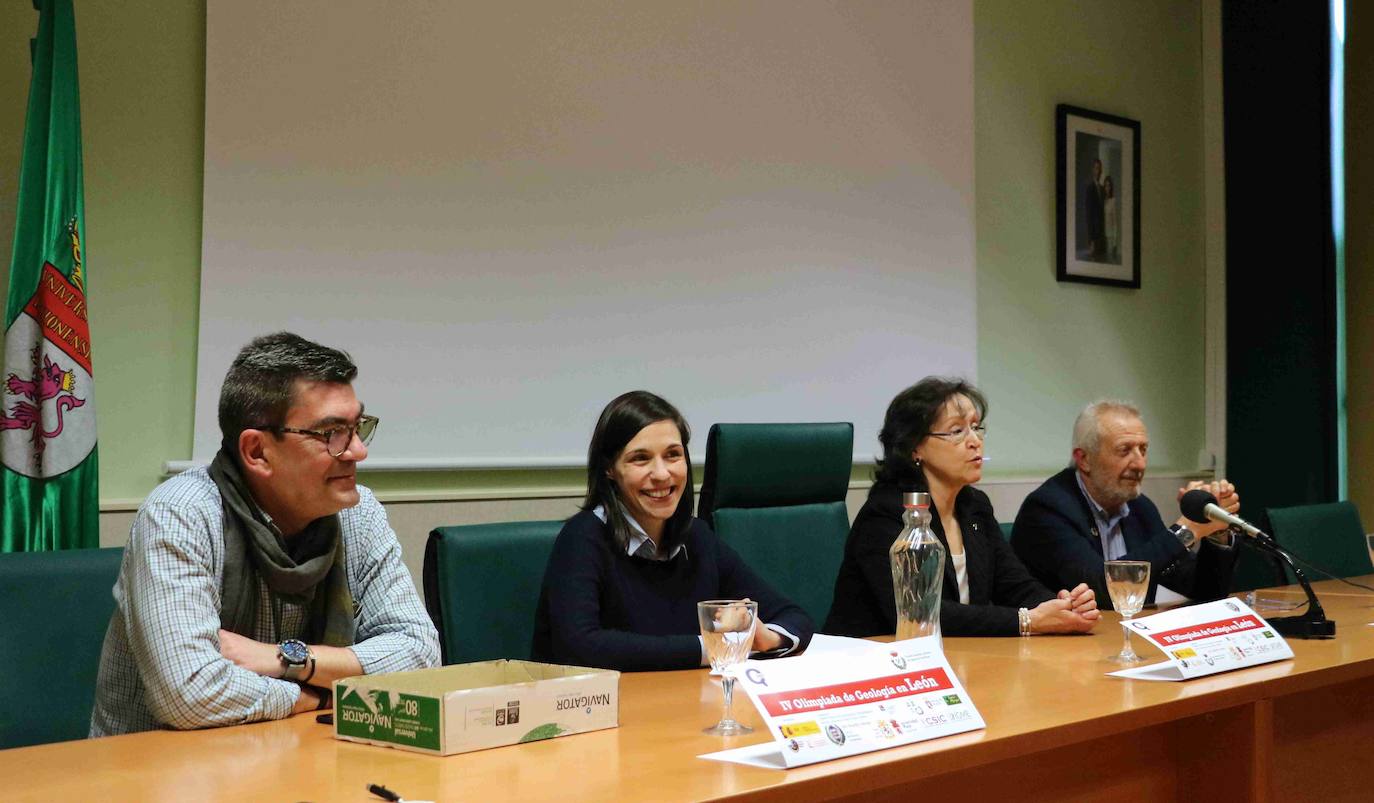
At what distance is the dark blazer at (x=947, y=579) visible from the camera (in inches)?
106

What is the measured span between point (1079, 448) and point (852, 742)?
232 centimetres

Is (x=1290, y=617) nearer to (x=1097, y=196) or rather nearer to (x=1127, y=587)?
(x=1127, y=587)

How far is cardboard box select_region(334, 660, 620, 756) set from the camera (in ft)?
4.95

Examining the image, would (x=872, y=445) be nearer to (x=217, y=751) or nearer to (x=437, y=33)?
(x=437, y=33)

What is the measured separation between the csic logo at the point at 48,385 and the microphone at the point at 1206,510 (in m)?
2.30

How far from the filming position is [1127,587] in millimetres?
2275

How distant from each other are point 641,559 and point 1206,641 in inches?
40.6

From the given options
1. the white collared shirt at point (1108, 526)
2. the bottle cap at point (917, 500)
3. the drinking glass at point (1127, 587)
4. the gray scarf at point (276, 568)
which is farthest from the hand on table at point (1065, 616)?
the gray scarf at point (276, 568)

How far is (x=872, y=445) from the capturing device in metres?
4.69

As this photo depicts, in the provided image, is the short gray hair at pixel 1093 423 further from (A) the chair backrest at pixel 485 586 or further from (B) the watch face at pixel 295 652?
(B) the watch face at pixel 295 652

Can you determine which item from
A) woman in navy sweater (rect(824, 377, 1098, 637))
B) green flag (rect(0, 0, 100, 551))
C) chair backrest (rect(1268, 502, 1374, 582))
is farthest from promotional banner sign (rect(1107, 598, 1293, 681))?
green flag (rect(0, 0, 100, 551))

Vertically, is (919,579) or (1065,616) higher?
(919,579)

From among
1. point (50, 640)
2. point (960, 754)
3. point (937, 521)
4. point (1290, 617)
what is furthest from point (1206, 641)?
point (50, 640)

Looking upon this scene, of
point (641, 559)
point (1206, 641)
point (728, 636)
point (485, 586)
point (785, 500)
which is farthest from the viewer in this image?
point (785, 500)
